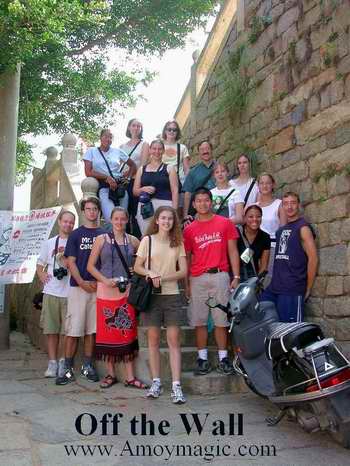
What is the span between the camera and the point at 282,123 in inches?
239

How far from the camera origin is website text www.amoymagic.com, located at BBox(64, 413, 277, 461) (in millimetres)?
3529

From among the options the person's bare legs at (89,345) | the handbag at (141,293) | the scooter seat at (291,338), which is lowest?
the person's bare legs at (89,345)

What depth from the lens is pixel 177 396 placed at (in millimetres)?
4574

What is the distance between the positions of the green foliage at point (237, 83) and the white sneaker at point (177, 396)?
383 centimetres

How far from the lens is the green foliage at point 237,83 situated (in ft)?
22.9

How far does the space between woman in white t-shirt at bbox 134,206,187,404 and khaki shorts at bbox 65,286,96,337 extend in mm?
853

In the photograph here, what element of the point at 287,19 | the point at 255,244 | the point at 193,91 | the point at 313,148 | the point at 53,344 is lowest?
the point at 53,344

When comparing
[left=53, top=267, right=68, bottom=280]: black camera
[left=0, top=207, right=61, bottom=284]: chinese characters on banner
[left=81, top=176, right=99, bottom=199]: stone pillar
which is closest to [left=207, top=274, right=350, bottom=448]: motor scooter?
[left=53, top=267, right=68, bottom=280]: black camera

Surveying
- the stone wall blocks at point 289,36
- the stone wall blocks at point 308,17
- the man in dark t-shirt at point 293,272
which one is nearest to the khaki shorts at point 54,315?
the man in dark t-shirt at point 293,272

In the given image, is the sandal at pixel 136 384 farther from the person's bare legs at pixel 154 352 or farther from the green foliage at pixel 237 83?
the green foliage at pixel 237 83

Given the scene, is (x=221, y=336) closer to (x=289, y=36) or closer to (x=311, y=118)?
(x=311, y=118)

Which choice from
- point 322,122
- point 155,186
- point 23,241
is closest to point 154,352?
point 155,186

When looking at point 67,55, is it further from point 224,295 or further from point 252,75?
point 224,295

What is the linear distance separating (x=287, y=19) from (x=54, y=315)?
4044 millimetres
